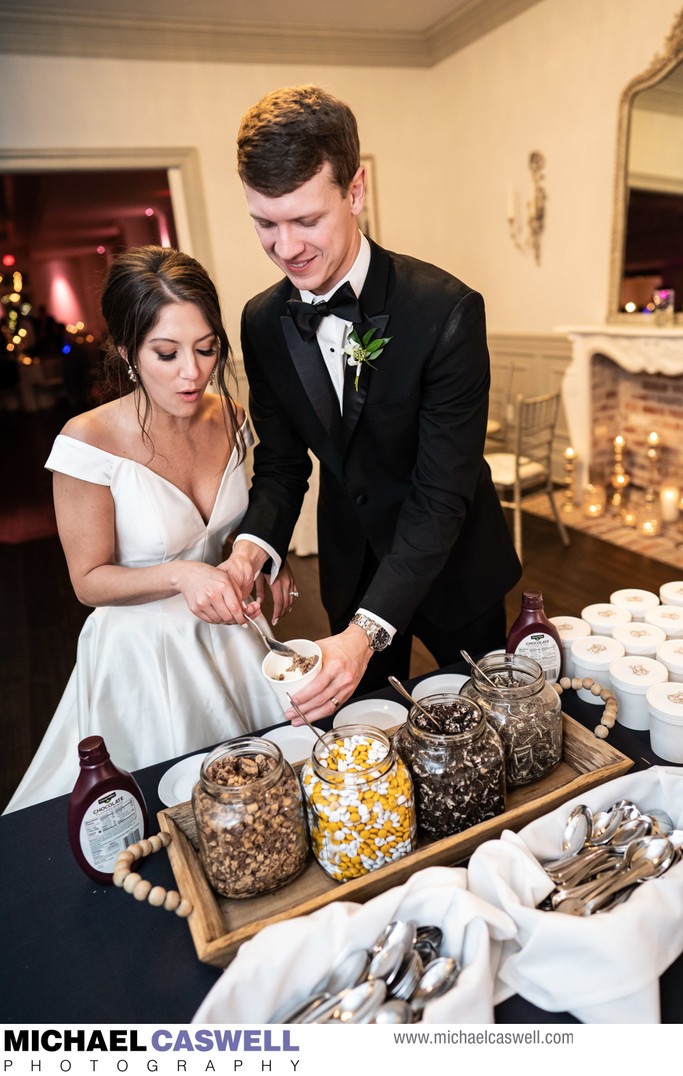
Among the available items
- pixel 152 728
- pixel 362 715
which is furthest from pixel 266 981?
pixel 152 728

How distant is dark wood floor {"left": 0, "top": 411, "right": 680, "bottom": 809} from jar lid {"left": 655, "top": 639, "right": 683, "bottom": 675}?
1.81 m

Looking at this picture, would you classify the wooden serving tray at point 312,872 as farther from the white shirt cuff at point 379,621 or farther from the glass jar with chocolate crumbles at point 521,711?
the white shirt cuff at point 379,621

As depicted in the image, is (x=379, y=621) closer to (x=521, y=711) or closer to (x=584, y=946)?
(x=521, y=711)

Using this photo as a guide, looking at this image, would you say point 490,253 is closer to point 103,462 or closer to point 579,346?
point 579,346

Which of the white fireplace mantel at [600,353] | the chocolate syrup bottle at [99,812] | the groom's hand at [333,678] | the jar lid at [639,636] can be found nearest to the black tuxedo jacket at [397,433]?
the groom's hand at [333,678]

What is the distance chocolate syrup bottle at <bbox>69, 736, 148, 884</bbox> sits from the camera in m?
0.91

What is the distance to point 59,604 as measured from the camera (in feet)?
14.2

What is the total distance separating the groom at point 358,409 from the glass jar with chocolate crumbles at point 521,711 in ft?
0.67

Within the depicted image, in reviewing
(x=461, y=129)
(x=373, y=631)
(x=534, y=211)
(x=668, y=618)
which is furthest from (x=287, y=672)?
(x=461, y=129)

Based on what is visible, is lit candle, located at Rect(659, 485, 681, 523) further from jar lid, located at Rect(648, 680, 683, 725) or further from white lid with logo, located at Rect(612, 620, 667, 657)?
jar lid, located at Rect(648, 680, 683, 725)

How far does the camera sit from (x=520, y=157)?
5.33m

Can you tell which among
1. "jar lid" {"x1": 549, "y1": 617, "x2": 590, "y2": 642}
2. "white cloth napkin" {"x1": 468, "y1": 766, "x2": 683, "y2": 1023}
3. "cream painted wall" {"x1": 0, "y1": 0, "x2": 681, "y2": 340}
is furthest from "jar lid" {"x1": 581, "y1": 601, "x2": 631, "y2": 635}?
"cream painted wall" {"x1": 0, "y1": 0, "x2": 681, "y2": 340}

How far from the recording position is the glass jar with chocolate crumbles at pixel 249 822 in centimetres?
83

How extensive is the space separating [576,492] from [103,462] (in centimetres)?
437
